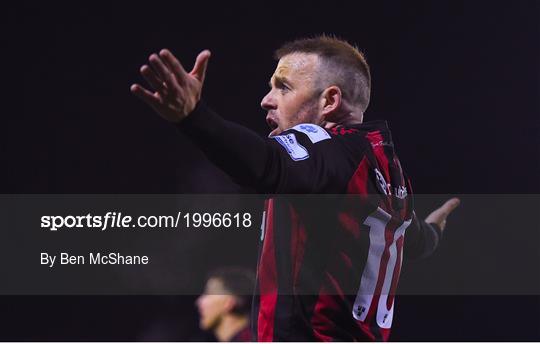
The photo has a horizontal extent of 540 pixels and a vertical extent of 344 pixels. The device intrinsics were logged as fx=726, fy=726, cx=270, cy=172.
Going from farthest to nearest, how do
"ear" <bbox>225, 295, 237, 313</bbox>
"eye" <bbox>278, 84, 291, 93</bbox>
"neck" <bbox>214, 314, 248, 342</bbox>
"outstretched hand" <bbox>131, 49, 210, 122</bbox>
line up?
1. "ear" <bbox>225, 295, 237, 313</bbox>
2. "neck" <bbox>214, 314, 248, 342</bbox>
3. "eye" <bbox>278, 84, 291, 93</bbox>
4. "outstretched hand" <bbox>131, 49, 210, 122</bbox>

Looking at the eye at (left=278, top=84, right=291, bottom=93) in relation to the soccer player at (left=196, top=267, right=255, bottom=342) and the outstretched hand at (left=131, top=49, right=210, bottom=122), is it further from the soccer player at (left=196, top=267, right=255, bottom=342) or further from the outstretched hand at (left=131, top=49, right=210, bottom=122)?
the soccer player at (left=196, top=267, right=255, bottom=342)

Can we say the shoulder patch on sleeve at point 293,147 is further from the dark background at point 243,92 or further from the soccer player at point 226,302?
the dark background at point 243,92

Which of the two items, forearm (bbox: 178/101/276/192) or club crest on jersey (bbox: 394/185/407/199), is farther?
club crest on jersey (bbox: 394/185/407/199)

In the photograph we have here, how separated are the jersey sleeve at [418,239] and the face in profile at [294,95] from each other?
689 millimetres

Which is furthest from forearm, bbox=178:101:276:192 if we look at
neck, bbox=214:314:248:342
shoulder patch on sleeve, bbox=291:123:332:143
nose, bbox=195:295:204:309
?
nose, bbox=195:295:204:309

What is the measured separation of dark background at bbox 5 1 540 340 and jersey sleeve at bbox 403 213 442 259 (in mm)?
2460

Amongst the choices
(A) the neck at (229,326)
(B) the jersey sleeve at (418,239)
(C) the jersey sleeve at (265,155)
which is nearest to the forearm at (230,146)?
(C) the jersey sleeve at (265,155)

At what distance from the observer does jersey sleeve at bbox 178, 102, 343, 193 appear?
5.76 feet

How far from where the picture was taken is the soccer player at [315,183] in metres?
1.77

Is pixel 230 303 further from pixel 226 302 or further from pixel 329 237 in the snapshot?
pixel 329 237

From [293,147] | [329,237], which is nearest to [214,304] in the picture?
[329,237]

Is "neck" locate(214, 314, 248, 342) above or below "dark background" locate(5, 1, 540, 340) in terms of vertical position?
below

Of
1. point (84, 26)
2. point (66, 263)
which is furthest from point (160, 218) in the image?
point (84, 26)

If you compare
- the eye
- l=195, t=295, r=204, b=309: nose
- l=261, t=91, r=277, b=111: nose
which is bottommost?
l=195, t=295, r=204, b=309: nose
